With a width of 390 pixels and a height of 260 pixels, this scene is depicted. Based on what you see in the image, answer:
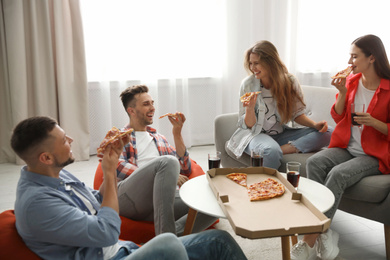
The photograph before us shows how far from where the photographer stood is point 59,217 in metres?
1.41

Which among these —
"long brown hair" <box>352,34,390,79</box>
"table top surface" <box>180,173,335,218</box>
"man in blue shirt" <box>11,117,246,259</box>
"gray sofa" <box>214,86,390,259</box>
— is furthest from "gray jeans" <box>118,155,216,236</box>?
"long brown hair" <box>352,34,390,79</box>

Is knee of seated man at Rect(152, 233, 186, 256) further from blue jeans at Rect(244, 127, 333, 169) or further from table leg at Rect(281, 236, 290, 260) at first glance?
blue jeans at Rect(244, 127, 333, 169)

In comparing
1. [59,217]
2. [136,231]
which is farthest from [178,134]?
[59,217]

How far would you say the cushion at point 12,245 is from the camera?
4.77 ft

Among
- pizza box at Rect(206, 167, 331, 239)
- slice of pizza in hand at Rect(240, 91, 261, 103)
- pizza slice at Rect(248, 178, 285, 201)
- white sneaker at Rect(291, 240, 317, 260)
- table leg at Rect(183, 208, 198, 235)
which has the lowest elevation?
white sneaker at Rect(291, 240, 317, 260)

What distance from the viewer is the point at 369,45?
2.67 m

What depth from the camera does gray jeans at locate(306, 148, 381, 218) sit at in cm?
245

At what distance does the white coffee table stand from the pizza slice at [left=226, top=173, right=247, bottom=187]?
14 cm

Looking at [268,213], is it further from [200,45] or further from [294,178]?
[200,45]

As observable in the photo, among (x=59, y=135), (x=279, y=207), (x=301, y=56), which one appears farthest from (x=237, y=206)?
(x=301, y=56)

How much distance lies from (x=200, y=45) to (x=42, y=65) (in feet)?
6.01

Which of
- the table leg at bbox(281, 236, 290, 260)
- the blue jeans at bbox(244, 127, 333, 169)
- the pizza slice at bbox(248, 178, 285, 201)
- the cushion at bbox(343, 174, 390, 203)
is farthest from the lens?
the blue jeans at bbox(244, 127, 333, 169)

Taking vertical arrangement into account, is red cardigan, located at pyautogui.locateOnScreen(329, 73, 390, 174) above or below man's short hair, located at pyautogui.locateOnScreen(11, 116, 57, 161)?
below

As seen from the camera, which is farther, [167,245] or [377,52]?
[377,52]
